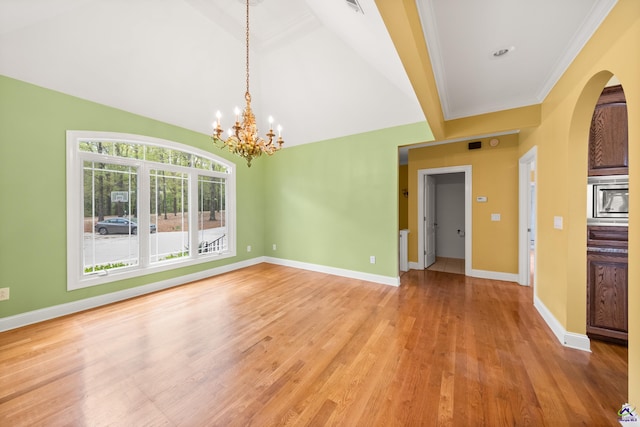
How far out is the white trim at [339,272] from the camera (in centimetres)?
420

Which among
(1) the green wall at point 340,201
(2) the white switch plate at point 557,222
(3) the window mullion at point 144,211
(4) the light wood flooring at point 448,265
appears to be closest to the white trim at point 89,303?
(3) the window mullion at point 144,211

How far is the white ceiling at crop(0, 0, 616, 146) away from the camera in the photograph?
→ 1.87 meters

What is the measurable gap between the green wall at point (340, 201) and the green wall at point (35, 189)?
3227 millimetres

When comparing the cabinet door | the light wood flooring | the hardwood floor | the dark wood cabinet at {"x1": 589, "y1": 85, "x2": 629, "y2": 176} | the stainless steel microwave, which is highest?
the dark wood cabinet at {"x1": 589, "y1": 85, "x2": 629, "y2": 176}

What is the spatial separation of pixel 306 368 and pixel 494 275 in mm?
4159

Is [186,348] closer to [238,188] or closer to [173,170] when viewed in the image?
[173,170]

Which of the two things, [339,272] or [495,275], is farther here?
[339,272]

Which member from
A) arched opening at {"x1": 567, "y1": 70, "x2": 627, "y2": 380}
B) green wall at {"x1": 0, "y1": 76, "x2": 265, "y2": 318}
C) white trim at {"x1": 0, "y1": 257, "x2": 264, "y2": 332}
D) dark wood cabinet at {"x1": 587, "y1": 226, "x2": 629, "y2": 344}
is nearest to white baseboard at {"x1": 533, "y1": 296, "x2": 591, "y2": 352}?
arched opening at {"x1": 567, "y1": 70, "x2": 627, "y2": 380}

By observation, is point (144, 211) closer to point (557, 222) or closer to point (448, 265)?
point (557, 222)

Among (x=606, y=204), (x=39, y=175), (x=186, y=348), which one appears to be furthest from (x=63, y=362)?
(x=606, y=204)

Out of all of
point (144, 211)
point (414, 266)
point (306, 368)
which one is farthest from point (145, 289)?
point (414, 266)

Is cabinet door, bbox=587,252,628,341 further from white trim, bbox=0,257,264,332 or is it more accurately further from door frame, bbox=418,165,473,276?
white trim, bbox=0,257,264,332

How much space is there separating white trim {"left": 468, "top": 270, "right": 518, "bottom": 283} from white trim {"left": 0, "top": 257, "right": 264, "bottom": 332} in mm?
5289

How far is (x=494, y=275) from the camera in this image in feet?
14.3
